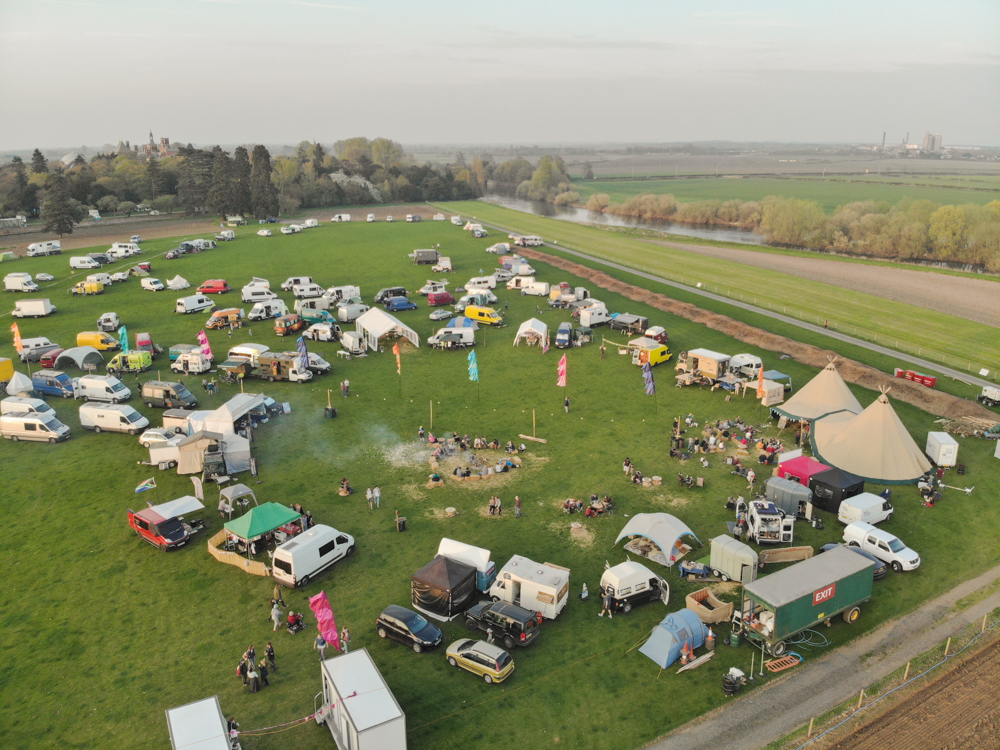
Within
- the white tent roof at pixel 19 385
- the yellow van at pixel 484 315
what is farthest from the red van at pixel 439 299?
the white tent roof at pixel 19 385

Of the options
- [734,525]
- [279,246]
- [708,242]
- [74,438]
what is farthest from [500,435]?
[708,242]

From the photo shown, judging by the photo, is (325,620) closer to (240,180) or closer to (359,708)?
(359,708)

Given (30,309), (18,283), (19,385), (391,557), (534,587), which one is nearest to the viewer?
(534,587)

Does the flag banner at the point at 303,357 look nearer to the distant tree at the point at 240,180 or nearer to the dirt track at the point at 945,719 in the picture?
the dirt track at the point at 945,719

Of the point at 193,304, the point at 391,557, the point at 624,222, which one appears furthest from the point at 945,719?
the point at 624,222

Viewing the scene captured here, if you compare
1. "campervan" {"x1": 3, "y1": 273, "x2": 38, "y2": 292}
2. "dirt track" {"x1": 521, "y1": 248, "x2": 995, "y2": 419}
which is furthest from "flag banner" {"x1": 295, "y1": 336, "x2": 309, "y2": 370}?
"campervan" {"x1": 3, "y1": 273, "x2": 38, "y2": 292}

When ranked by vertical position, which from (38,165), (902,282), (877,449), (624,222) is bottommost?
(877,449)

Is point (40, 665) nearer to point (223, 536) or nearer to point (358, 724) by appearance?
point (223, 536)
